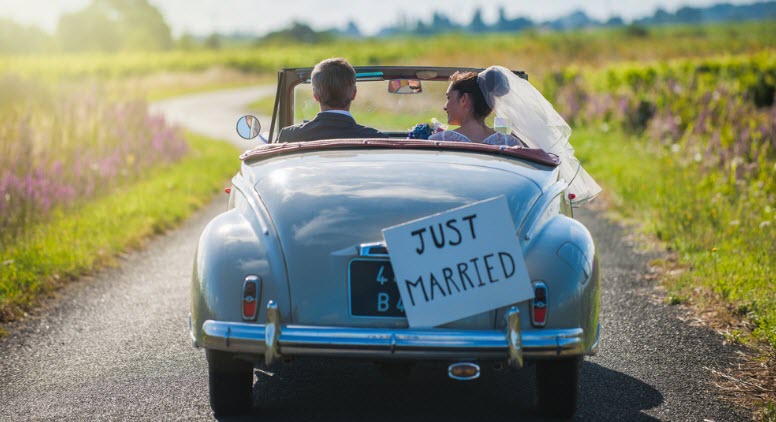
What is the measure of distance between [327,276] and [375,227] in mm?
285

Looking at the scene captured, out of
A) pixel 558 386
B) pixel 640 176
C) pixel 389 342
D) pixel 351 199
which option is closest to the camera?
pixel 389 342

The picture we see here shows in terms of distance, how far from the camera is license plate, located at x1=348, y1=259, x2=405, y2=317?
12.1 feet

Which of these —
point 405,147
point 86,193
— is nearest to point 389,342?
point 405,147

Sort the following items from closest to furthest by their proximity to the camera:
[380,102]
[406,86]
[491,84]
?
[491,84], [406,86], [380,102]

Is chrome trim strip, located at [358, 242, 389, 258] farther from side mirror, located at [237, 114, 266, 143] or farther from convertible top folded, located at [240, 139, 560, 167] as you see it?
side mirror, located at [237, 114, 266, 143]

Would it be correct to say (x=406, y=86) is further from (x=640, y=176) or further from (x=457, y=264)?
(x=640, y=176)

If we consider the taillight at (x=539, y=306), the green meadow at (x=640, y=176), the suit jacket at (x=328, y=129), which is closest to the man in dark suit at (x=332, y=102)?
the suit jacket at (x=328, y=129)

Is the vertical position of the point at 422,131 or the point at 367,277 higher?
the point at 422,131

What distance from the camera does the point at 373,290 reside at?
371 centimetres

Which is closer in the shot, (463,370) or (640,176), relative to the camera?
(463,370)

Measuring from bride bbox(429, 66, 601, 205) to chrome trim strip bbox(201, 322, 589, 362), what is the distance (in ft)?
5.29

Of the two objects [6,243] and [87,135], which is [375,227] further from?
[87,135]

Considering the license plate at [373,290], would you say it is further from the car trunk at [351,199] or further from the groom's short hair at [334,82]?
the groom's short hair at [334,82]

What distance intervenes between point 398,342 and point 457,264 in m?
0.42
